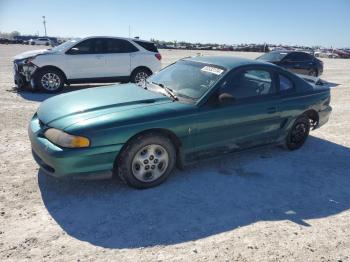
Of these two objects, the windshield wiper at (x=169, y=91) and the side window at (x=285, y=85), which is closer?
the windshield wiper at (x=169, y=91)

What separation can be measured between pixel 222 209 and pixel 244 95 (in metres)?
1.78

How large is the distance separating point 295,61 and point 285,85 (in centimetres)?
913

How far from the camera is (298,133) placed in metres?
5.82

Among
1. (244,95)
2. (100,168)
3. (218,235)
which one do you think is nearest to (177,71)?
(244,95)

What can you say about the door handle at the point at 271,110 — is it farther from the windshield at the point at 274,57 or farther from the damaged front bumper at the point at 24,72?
the windshield at the point at 274,57

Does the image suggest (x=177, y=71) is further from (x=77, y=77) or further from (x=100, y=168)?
(x=77, y=77)

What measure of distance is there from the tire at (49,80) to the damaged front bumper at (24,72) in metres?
0.16

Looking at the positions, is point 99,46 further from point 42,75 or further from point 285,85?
point 285,85

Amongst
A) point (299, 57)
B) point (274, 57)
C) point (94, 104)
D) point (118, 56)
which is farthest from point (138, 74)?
point (299, 57)

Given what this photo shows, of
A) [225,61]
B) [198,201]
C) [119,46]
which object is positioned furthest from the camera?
[119,46]

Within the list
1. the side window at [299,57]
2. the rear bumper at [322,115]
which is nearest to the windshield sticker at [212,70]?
the rear bumper at [322,115]

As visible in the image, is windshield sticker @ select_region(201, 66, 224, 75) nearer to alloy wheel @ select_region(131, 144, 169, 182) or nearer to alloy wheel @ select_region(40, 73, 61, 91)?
alloy wheel @ select_region(131, 144, 169, 182)

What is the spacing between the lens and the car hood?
154 inches

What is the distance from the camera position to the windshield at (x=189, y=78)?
15.0 ft
